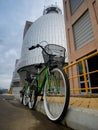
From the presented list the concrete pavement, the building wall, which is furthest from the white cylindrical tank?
the concrete pavement

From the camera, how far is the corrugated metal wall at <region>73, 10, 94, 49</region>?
26.8 ft

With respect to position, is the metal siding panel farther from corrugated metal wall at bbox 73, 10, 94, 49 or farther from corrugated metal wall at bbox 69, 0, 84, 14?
corrugated metal wall at bbox 73, 10, 94, 49

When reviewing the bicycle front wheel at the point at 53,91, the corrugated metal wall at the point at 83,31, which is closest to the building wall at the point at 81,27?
the corrugated metal wall at the point at 83,31

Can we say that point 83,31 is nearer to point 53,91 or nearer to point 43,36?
point 53,91

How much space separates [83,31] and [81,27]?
0.45m

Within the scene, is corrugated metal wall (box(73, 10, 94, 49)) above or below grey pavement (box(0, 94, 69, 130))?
above

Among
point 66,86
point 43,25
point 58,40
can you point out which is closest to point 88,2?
point 66,86

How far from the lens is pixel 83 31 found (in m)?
8.66

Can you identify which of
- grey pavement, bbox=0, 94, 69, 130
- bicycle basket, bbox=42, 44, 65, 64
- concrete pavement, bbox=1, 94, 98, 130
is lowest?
grey pavement, bbox=0, 94, 69, 130

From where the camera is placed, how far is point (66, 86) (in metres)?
1.73

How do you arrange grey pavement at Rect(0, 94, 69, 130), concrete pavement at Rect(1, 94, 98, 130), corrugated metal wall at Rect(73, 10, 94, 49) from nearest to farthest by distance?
concrete pavement at Rect(1, 94, 98, 130) → grey pavement at Rect(0, 94, 69, 130) → corrugated metal wall at Rect(73, 10, 94, 49)

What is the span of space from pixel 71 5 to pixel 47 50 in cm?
991

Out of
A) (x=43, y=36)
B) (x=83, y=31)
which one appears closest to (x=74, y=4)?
(x=83, y=31)

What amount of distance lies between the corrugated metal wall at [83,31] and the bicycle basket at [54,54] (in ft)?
19.5
